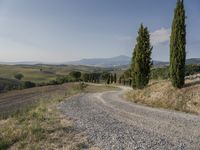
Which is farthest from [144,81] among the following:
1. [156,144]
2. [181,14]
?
[156,144]

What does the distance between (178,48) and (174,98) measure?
5247 millimetres

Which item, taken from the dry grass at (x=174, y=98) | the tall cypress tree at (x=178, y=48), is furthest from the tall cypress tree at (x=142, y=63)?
the tall cypress tree at (x=178, y=48)

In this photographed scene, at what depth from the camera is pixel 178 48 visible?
26.2 meters

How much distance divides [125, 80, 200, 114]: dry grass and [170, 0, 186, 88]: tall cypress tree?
0.99 m

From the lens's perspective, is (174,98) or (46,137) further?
(174,98)

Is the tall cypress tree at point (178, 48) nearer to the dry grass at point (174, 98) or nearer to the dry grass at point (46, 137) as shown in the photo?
the dry grass at point (174, 98)

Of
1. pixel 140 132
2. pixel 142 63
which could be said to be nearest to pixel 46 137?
pixel 140 132

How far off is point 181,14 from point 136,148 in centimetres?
2028

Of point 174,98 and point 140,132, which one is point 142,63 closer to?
point 174,98

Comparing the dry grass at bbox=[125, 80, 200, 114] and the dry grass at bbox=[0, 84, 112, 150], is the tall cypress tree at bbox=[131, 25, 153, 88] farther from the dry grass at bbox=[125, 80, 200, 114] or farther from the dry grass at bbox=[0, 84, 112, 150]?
the dry grass at bbox=[0, 84, 112, 150]

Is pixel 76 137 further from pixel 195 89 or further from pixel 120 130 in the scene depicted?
pixel 195 89

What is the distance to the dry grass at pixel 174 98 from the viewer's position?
21453mm

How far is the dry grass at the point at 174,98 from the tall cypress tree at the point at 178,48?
989 mm

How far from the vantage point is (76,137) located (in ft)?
38.3
